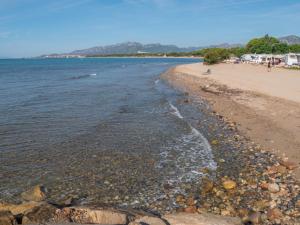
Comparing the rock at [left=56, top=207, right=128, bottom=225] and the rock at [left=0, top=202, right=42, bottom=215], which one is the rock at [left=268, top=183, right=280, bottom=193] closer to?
the rock at [left=56, top=207, right=128, bottom=225]

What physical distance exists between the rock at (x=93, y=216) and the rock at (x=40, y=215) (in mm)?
181

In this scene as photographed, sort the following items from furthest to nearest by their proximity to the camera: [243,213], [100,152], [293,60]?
1. [293,60]
2. [100,152]
3. [243,213]

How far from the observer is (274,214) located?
8.98m

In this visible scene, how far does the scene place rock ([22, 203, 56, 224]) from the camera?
774cm

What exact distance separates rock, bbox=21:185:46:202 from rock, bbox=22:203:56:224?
2148 millimetres

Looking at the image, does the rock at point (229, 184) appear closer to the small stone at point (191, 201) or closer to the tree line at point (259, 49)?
the small stone at point (191, 201)

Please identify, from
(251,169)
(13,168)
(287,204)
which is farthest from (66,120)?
(287,204)

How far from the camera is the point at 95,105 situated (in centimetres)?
2916

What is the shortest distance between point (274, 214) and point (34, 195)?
6575 millimetres

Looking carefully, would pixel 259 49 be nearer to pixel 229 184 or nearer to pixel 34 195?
pixel 229 184

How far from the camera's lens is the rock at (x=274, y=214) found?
349 inches

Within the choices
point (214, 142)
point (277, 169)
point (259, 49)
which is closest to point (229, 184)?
point (277, 169)

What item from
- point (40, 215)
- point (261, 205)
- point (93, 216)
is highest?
point (40, 215)

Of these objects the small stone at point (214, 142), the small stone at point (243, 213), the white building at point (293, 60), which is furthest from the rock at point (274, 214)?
→ the white building at point (293, 60)
